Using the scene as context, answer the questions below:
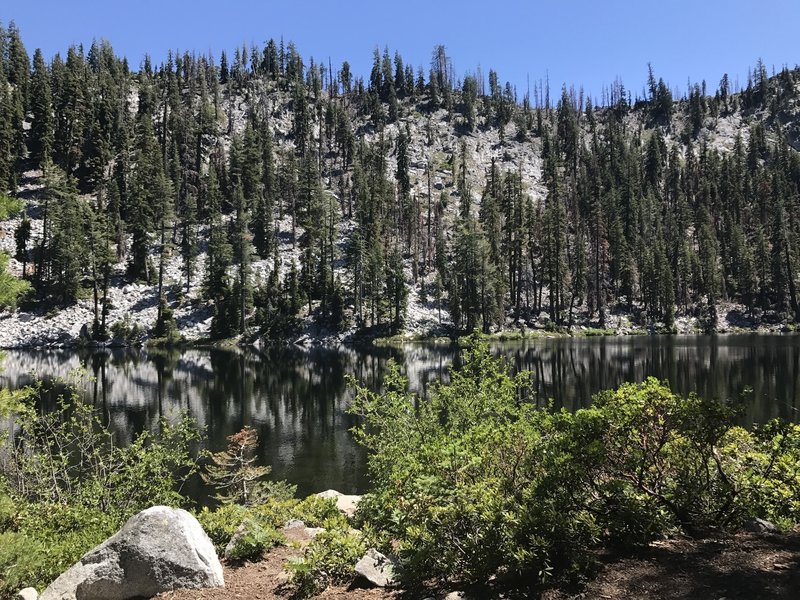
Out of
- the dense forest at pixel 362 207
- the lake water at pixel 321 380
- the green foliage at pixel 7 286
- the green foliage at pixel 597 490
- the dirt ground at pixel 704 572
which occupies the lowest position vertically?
the lake water at pixel 321 380

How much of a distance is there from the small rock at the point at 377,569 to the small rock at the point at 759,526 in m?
4.25

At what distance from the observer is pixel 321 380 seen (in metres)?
43.9

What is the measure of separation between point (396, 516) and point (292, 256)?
86708 mm

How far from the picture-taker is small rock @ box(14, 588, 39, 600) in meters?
7.77

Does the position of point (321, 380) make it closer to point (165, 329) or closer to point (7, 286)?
point (7, 286)

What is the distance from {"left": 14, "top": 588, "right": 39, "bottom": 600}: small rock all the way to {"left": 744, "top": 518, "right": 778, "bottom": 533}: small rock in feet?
32.1

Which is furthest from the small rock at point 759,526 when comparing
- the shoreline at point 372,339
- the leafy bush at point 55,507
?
the shoreline at point 372,339

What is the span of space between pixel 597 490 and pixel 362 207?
3632 inches

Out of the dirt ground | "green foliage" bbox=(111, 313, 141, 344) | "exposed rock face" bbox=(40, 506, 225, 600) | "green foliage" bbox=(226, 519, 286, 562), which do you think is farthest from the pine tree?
the dirt ground

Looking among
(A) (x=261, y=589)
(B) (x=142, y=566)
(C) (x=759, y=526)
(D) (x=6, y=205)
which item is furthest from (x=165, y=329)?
(C) (x=759, y=526)

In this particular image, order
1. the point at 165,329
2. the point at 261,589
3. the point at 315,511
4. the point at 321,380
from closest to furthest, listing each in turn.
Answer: the point at 261,589, the point at 315,511, the point at 321,380, the point at 165,329

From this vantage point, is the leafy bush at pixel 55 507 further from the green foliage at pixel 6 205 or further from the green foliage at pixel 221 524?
the green foliage at pixel 6 205

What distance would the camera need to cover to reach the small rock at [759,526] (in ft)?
19.1

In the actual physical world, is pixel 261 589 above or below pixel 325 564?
below
